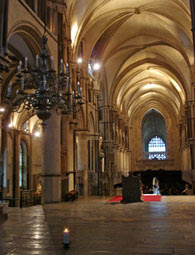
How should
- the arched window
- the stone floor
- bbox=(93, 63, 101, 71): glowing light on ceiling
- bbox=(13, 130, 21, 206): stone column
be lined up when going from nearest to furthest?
the stone floor < bbox=(13, 130, 21, 206): stone column < bbox=(93, 63, 101, 71): glowing light on ceiling < the arched window

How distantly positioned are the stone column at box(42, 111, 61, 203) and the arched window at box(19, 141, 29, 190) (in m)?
14.6

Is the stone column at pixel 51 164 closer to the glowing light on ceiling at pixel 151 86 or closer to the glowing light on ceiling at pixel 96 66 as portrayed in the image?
the glowing light on ceiling at pixel 96 66

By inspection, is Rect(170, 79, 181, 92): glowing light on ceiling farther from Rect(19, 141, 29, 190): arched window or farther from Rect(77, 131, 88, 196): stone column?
Rect(19, 141, 29, 190): arched window

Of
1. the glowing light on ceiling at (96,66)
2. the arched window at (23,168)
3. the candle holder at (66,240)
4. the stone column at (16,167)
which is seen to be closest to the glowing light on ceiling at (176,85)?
the glowing light on ceiling at (96,66)

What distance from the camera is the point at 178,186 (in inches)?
1247

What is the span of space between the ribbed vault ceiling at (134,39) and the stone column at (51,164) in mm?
7341

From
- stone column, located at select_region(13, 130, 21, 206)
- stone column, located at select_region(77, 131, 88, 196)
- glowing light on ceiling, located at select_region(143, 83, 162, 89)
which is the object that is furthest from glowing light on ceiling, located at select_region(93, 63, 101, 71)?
glowing light on ceiling, located at select_region(143, 83, 162, 89)

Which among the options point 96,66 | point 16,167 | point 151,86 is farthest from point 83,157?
point 151,86

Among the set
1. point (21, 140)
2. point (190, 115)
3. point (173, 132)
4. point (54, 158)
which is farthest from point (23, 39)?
point (173, 132)

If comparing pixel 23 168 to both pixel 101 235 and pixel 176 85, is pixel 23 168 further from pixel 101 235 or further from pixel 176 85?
pixel 101 235

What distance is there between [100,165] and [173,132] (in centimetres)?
2458

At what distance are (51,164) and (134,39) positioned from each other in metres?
17.2

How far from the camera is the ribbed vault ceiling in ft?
65.9

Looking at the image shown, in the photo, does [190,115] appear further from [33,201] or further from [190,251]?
[190,251]
